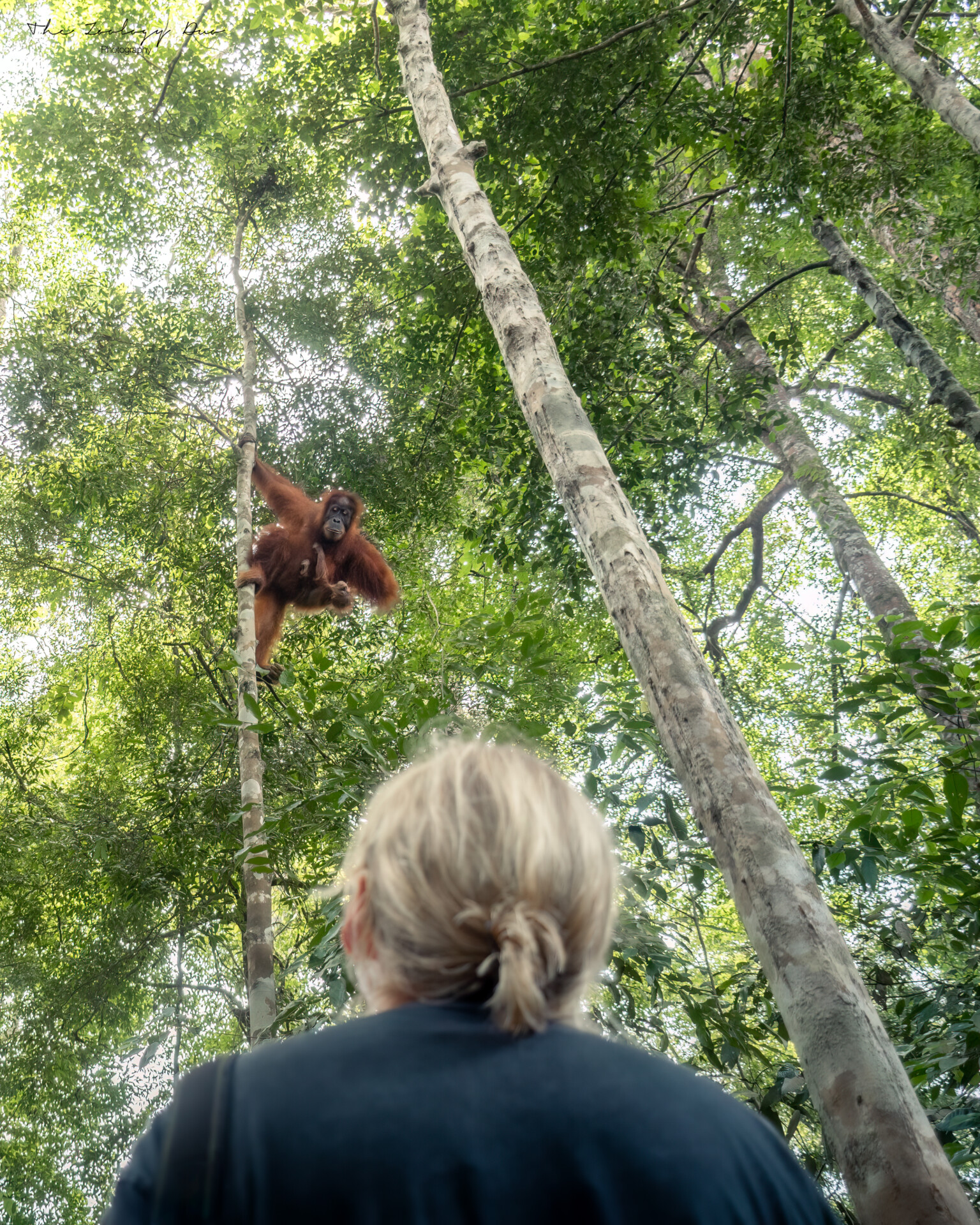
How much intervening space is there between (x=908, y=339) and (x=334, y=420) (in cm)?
420

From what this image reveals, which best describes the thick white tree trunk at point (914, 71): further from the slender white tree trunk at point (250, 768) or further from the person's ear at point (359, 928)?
the person's ear at point (359, 928)

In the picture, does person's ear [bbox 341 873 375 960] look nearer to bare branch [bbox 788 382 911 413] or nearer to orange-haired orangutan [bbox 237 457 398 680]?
orange-haired orangutan [bbox 237 457 398 680]

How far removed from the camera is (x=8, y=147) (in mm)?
6980

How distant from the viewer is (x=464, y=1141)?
70 cm

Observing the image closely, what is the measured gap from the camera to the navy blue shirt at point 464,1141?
680mm

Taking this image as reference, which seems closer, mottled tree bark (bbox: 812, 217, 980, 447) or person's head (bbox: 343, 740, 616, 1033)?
person's head (bbox: 343, 740, 616, 1033)

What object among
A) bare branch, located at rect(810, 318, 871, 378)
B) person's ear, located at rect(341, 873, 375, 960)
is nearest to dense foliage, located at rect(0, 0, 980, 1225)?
bare branch, located at rect(810, 318, 871, 378)

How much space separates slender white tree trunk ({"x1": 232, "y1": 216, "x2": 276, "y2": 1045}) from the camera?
3.79 m

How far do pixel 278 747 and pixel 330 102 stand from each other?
4.87 m

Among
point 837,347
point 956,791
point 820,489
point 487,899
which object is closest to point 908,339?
point 820,489

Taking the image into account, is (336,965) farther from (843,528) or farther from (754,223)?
(754,223)

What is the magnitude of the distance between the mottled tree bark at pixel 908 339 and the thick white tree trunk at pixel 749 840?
124 inches

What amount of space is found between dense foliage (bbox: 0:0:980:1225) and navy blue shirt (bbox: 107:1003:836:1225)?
112 inches

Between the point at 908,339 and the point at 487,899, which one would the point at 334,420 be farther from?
the point at 487,899
